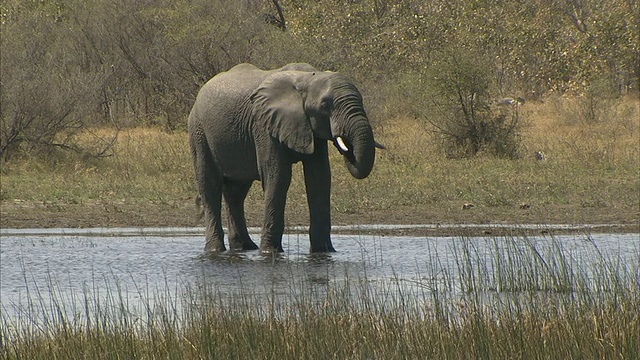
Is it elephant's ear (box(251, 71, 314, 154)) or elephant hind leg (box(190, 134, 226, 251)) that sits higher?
elephant's ear (box(251, 71, 314, 154))

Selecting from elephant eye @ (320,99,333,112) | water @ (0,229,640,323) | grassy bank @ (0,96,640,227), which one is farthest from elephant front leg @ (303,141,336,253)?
grassy bank @ (0,96,640,227)

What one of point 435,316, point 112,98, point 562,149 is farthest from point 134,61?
point 435,316

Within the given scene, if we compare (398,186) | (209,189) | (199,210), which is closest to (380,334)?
(209,189)

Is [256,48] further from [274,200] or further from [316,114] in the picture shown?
[316,114]

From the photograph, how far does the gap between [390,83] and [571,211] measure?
13.5m

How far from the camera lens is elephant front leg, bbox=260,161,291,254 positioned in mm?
12578

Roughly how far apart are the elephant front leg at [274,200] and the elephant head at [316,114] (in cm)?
36

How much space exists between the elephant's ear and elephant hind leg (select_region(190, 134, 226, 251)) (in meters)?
1.11

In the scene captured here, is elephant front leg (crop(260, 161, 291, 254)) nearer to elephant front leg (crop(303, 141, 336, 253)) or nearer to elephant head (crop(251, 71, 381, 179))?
elephant front leg (crop(303, 141, 336, 253))

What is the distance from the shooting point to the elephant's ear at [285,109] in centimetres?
1228

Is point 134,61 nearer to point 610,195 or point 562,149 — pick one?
point 562,149

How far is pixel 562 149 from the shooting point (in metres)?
21.6

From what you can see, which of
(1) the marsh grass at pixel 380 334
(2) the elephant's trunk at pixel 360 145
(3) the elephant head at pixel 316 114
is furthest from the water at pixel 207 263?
(1) the marsh grass at pixel 380 334

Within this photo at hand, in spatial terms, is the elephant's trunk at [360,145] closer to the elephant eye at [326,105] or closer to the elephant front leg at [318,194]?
the elephant eye at [326,105]
